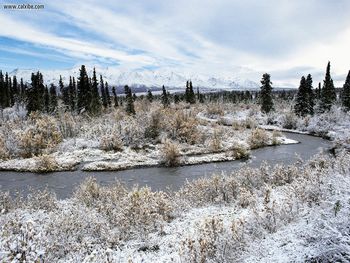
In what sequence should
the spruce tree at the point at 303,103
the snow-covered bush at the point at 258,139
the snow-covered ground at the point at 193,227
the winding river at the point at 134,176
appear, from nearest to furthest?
the snow-covered ground at the point at 193,227, the winding river at the point at 134,176, the snow-covered bush at the point at 258,139, the spruce tree at the point at 303,103

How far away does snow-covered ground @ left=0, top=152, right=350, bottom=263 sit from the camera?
6.57 metres

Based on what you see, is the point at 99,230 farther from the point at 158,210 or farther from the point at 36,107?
the point at 36,107

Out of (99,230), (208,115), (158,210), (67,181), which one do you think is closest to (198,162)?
(67,181)

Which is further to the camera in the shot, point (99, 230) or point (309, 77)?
point (309, 77)

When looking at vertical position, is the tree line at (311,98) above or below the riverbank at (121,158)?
above

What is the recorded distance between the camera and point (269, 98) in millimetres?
61844

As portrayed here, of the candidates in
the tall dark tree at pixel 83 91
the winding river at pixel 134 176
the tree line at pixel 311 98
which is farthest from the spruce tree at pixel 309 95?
the tall dark tree at pixel 83 91

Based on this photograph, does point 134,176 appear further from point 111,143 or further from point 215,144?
point 215,144

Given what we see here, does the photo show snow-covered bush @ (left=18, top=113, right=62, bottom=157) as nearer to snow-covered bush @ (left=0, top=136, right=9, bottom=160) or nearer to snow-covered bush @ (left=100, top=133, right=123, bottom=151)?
snow-covered bush @ (left=0, top=136, right=9, bottom=160)

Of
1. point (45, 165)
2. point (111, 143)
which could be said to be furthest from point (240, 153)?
point (45, 165)

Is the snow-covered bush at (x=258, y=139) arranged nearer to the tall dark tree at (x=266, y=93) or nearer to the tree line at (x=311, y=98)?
the tree line at (x=311, y=98)

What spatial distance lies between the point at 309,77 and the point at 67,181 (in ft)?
163

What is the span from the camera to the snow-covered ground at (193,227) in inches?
259

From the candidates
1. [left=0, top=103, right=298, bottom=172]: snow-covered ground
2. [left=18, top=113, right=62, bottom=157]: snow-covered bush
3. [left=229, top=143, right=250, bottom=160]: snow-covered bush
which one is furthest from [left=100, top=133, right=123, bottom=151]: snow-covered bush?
[left=229, top=143, right=250, bottom=160]: snow-covered bush
